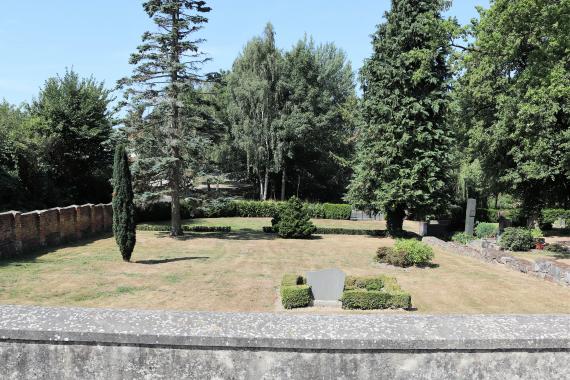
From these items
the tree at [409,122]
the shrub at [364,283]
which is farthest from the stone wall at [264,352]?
the tree at [409,122]

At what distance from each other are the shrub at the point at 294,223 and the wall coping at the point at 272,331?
25.2 m

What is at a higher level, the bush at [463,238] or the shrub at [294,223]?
the shrub at [294,223]

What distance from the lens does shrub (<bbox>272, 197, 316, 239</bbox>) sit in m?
29.2

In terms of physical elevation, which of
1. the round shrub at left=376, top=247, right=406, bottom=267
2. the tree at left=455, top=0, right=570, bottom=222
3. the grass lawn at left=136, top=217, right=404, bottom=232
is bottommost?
the round shrub at left=376, top=247, right=406, bottom=267

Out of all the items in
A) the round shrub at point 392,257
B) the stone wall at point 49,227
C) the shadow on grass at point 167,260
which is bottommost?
the shadow on grass at point 167,260

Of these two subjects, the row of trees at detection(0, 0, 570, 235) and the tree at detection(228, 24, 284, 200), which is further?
the tree at detection(228, 24, 284, 200)

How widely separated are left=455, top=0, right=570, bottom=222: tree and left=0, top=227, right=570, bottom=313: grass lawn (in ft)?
28.5

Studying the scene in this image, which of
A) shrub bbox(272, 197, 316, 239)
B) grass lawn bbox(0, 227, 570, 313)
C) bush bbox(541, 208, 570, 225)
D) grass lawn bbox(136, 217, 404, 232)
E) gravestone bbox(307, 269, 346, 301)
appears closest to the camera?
grass lawn bbox(0, 227, 570, 313)

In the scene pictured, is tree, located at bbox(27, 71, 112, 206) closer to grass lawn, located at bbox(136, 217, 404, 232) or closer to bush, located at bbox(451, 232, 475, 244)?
grass lawn, located at bbox(136, 217, 404, 232)

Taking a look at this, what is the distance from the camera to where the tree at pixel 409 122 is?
1150 inches

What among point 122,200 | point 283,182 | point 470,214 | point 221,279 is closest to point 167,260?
point 122,200

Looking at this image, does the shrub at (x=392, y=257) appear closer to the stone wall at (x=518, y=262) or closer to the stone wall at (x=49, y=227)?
the stone wall at (x=518, y=262)

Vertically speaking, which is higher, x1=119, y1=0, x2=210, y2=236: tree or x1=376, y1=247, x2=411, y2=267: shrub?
x1=119, y1=0, x2=210, y2=236: tree

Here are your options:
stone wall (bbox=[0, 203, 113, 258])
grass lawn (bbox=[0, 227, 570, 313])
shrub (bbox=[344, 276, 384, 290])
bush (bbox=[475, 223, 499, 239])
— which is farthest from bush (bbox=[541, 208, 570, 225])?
stone wall (bbox=[0, 203, 113, 258])
